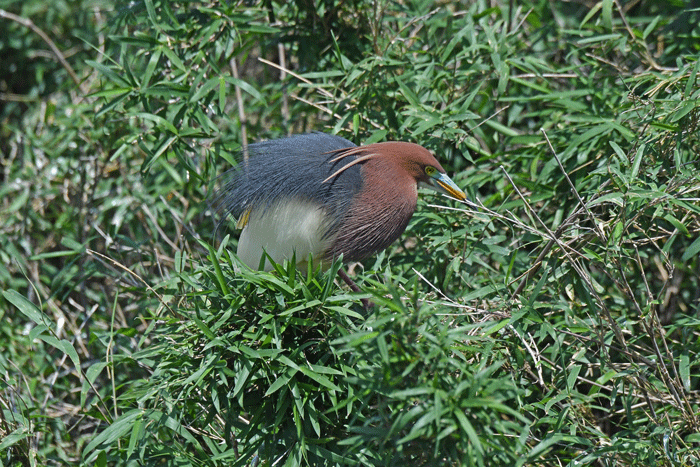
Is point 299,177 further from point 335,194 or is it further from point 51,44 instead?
point 51,44

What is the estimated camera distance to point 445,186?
1.75 m

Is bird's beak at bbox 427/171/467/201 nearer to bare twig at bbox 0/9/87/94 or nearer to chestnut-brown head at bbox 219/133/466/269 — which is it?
chestnut-brown head at bbox 219/133/466/269

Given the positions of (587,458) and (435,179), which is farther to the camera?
(435,179)

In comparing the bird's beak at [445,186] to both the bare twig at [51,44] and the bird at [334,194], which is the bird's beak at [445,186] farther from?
the bare twig at [51,44]

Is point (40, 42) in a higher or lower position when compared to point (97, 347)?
higher

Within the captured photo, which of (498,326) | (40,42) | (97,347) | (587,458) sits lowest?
(97,347)

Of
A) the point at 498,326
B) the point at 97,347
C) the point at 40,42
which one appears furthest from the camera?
the point at 40,42

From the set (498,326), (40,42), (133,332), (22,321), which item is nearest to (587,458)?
(498,326)

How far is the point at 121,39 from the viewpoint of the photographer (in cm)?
196

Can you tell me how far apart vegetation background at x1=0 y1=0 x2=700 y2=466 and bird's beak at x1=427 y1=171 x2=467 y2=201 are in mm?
73

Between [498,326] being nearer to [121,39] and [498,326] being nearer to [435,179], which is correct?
[435,179]

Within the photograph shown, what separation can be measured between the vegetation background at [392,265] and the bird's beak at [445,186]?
0.07 metres

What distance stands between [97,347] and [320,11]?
4.48 feet

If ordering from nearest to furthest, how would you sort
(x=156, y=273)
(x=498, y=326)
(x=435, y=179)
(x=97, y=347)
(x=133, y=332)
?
(x=498, y=326) < (x=435, y=179) < (x=133, y=332) < (x=97, y=347) < (x=156, y=273)
